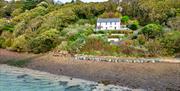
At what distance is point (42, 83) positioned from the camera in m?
35.9

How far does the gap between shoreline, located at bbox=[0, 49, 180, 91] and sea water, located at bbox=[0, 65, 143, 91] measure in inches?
50.6

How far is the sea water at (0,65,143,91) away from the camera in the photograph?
107ft

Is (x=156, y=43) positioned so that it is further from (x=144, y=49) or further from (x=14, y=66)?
(x=14, y=66)

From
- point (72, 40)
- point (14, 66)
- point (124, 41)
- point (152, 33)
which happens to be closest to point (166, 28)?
point (152, 33)

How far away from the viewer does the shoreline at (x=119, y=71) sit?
32.3 metres

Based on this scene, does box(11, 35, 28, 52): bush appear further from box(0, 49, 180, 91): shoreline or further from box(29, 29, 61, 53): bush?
box(0, 49, 180, 91): shoreline

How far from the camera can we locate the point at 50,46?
183 ft

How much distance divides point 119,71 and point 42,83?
7.68 metres

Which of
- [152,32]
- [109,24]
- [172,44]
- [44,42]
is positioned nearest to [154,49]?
[172,44]

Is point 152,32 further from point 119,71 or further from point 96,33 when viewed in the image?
point 119,71

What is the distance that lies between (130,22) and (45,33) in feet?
52.3

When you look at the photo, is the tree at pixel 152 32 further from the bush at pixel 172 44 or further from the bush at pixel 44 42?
the bush at pixel 44 42

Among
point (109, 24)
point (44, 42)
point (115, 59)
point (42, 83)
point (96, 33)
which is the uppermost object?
point (109, 24)

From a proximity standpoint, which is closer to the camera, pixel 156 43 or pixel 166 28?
pixel 156 43
